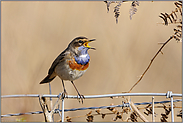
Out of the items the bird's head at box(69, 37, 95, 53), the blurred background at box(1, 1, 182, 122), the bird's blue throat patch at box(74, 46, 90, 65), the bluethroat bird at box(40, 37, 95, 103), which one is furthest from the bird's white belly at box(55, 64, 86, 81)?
the blurred background at box(1, 1, 182, 122)

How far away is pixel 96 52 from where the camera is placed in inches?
183

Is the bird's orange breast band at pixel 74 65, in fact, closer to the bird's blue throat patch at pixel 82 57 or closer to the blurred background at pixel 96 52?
the bird's blue throat patch at pixel 82 57

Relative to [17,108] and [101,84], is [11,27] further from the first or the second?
[101,84]

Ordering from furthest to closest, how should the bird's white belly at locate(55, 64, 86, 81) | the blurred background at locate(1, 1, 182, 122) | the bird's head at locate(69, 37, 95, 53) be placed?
the blurred background at locate(1, 1, 182, 122) → the bird's head at locate(69, 37, 95, 53) → the bird's white belly at locate(55, 64, 86, 81)

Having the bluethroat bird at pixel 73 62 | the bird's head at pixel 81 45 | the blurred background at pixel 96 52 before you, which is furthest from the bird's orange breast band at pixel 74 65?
the blurred background at pixel 96 52

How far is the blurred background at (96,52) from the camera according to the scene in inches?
177

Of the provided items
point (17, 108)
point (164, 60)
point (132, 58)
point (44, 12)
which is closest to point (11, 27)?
point (44, 12)

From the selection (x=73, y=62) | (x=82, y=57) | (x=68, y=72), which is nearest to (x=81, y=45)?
(x=82, y=57)

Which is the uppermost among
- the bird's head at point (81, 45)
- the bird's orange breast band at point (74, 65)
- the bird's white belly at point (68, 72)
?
the bird's head at point (81, 45)

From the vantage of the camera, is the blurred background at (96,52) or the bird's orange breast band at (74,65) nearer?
the bird's orange breast band at (74,65)

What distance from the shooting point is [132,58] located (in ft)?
A: 14.8

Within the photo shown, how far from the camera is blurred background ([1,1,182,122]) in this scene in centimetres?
448

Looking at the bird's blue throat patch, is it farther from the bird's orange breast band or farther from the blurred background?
the blurred background

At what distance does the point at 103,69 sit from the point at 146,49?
0.91 metres
